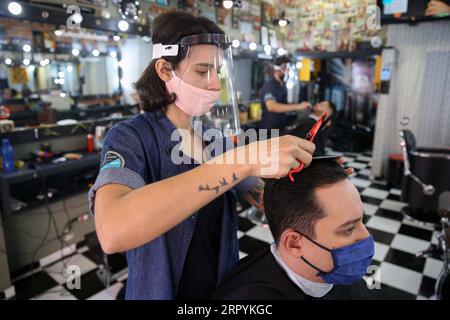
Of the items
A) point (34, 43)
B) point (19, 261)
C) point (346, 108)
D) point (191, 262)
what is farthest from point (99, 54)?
point (346, 108)

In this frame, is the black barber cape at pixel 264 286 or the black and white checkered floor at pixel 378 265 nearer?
the black barber cape at pixel 264 286

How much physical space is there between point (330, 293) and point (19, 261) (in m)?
2.54

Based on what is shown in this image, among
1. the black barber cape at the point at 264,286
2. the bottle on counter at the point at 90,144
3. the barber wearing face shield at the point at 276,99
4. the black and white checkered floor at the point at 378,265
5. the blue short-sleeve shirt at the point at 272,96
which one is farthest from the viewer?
the blue short-sleeve shirt at the point at 272,96

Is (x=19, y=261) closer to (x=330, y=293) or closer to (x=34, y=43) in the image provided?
(x=34, y=43)

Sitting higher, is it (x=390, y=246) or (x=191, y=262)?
(x=191, y=262)

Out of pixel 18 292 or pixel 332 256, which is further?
pixel 18 292

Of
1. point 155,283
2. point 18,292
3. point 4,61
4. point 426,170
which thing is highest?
point 4,61

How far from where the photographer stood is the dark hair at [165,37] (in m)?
0.91

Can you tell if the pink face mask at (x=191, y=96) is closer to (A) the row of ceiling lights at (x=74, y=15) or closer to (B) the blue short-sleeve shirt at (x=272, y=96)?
(A) the row of ceiling lights at (x=74, y=15)

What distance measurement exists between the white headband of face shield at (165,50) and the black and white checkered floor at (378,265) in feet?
4.02

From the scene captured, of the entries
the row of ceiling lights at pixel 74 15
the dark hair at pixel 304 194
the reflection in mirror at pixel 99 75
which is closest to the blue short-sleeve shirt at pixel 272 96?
the row of ceiling lights at pixel 74 15

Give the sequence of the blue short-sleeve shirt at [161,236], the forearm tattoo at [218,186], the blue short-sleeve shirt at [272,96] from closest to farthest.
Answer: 1. the forearm tattoo at [218,186]
2. the blue short-sleeve shirt at [161,236]
3. the blue short-sleeve shirt at [272,96]

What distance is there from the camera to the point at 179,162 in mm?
954

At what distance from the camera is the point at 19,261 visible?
101 inches
